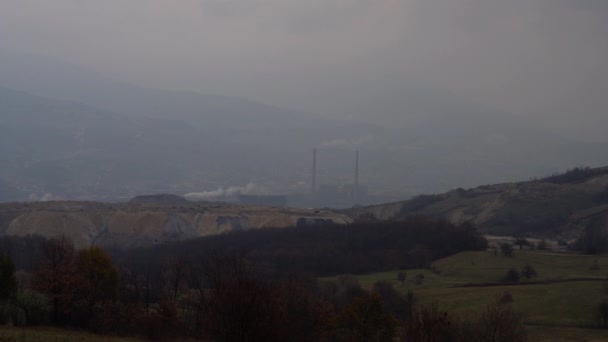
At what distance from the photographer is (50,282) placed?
3025 cm

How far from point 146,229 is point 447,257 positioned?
3432 cm

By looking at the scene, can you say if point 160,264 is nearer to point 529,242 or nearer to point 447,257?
point 447,257

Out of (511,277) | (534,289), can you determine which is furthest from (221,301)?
(511,277)

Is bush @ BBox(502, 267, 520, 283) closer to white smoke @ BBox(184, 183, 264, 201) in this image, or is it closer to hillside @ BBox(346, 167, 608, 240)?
hillside @ BBox(346, 167, 608, 240)

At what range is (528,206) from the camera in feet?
294

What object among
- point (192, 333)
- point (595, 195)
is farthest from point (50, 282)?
point (595, 195)

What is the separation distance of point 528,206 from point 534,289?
47049 mm

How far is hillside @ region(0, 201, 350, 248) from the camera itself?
2899 inches

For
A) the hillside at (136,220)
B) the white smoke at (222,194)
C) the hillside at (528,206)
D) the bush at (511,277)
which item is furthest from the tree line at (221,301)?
the white smoke at (222,194)

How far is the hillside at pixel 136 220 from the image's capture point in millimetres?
73625

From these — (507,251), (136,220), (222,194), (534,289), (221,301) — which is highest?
(222,194)

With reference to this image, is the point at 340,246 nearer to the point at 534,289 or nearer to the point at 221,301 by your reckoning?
the point at 534,289

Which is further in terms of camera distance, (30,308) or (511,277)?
(511,277)

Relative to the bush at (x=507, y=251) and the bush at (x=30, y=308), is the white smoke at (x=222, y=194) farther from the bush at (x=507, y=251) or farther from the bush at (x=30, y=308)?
the bush at (x=30, y=308)
